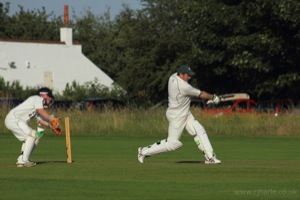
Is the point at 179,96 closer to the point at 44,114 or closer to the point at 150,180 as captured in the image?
the point at 44,114

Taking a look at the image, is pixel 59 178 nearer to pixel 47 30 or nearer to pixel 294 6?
pixel 294 6

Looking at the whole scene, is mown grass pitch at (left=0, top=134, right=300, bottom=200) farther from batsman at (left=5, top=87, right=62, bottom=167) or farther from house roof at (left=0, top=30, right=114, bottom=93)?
house roof at (left=0, top=30, right=114, bottom=93)

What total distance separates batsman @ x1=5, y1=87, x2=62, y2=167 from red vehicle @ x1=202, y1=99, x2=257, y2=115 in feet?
81.6

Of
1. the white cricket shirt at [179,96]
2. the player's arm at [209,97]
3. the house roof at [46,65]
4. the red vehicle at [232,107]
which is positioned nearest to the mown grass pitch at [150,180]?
the white cricket shirt at [179,96]

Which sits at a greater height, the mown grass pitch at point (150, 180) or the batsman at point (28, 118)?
the batsman at point (28, 118)

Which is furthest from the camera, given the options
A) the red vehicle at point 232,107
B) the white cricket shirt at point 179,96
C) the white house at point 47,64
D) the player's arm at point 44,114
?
the white house at point 47,64

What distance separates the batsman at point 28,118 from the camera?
836 inches

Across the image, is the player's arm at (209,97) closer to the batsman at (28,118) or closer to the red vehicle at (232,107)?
the batsman at (28,118)

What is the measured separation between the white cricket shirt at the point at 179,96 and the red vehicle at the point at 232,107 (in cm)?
2411

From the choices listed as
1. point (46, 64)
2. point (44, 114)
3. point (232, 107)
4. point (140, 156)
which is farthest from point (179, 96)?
point (46, 64)

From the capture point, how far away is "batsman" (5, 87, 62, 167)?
2123cm

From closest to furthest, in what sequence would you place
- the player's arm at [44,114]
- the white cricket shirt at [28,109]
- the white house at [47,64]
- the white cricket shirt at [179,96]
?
the player's arm at [44,114]
the white cricket shirt at [28,109]
the white cricket shirt at [179,96]
the white house at [47,64]

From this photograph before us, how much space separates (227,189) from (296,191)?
1070mm

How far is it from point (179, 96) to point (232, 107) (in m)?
28.8
